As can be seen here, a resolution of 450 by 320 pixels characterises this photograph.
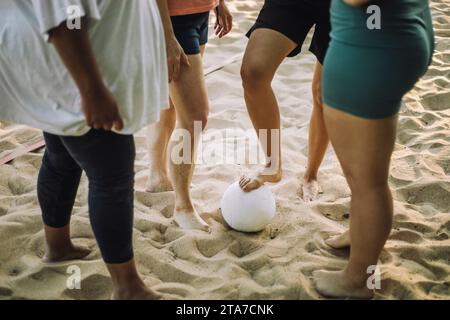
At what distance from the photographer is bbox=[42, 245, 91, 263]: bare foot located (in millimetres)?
2127

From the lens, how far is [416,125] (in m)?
3.42

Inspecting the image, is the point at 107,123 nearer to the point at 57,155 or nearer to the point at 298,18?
the point at 57,155

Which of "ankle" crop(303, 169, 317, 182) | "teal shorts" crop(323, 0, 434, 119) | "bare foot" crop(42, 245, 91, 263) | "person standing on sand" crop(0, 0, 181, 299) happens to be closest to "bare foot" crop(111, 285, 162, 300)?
"person standing on sand" crop(0, 0, 181, 299)

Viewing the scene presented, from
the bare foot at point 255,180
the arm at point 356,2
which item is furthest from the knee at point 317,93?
the arm at point 356,2

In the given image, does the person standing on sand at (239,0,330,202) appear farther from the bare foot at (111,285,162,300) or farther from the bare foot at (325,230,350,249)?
the bare foot at (111,285,162,300)

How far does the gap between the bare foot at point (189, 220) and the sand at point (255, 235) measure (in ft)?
0.14

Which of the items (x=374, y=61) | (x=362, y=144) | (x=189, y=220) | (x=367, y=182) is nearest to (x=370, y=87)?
(x=374, y=61)

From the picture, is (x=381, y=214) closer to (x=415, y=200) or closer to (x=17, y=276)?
(x=415, y=200)

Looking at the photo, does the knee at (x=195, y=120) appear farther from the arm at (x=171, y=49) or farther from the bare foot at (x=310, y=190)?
the bare foot at (x=310, y=190)

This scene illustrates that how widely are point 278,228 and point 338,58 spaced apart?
1.08 metres

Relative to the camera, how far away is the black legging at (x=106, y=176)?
1.56 meters

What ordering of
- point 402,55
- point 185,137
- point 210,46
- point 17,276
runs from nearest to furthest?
1. point 402,55
2. point 17,276
3. point 185,137
4. point 210,46

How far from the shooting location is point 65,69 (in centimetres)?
143
